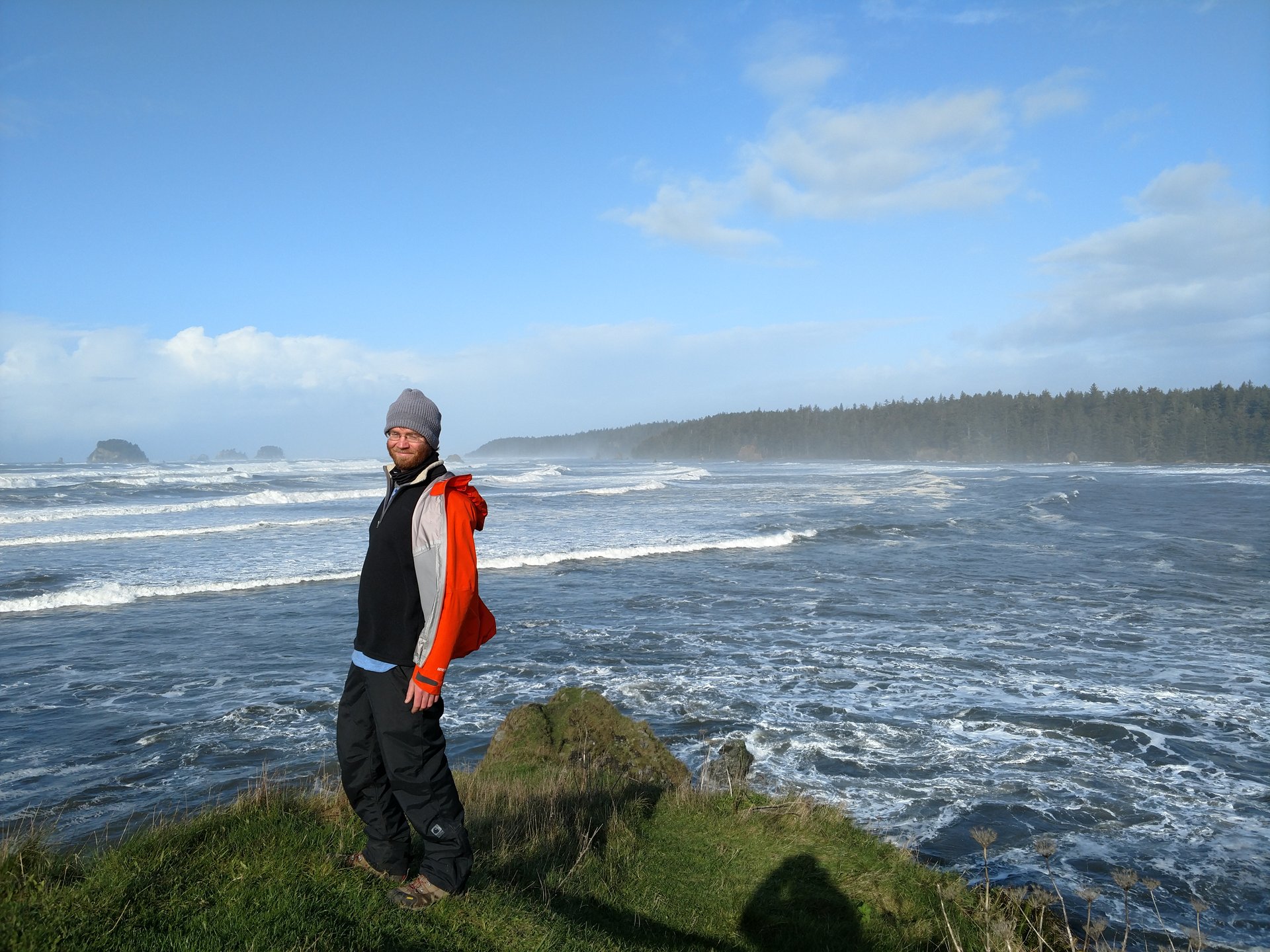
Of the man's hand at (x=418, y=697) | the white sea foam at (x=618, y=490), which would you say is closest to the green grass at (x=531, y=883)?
the man's hand at (x=418, y=697)

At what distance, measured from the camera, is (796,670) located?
10.2m

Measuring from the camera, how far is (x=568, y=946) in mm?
3398

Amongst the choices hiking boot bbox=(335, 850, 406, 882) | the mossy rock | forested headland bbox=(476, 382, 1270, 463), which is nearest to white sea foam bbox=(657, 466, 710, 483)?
the mossy rock

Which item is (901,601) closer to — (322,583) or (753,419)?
(322,583)

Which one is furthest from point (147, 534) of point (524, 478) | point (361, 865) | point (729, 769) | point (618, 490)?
point (524, 478)

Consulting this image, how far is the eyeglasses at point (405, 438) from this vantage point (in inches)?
142

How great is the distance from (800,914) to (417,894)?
2306 mm

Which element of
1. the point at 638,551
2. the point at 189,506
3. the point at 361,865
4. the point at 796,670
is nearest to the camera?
the point at 361,865

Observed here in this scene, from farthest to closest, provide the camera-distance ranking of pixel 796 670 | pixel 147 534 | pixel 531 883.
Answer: pixel 147 534
pixel 796 670
pixel 531 883

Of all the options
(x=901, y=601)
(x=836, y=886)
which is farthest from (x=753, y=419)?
(x=836, y=886)

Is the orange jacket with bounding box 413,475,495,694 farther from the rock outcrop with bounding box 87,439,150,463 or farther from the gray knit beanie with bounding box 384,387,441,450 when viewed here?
the rock outcrop with bounding box 87,439,150,463

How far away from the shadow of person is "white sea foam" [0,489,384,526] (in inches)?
1153

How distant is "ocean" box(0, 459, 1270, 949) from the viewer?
6273 mm

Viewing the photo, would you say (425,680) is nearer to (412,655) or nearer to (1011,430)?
(412,655)
